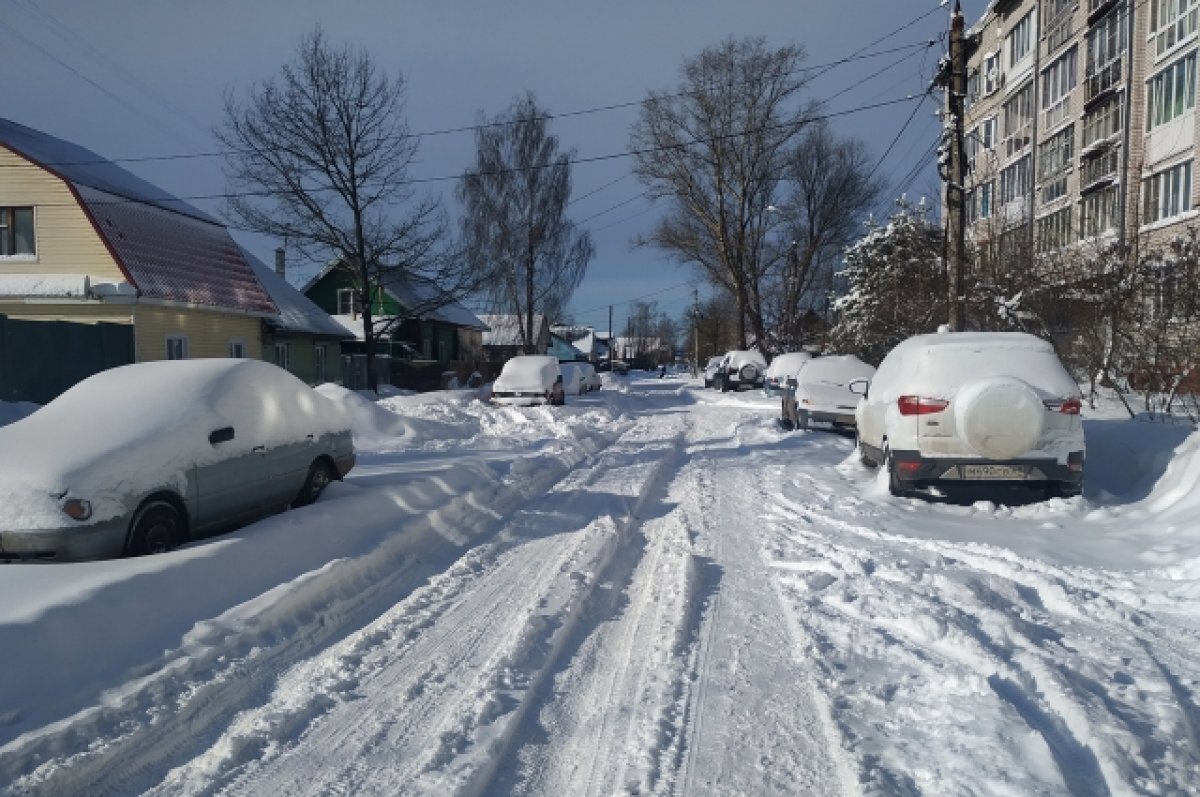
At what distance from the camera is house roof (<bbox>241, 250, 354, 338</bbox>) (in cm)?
3041

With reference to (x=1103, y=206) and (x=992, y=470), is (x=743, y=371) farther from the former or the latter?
(x=992, y=470)

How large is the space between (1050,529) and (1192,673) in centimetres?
333

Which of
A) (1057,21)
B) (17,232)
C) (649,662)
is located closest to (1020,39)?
(1057,21)

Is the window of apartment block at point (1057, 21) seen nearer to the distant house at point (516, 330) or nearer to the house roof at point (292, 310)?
the distant house at point (516, 330)

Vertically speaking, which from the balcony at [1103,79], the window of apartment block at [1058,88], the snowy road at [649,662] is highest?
the window of apartment block at [1058,88]

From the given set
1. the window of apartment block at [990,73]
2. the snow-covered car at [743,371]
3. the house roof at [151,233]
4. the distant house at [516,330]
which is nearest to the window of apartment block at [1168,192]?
the snow-covered car at [743,371]

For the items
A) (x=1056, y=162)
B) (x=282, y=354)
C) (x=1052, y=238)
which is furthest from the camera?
(x=1056, y=162)

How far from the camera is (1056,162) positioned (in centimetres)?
3641

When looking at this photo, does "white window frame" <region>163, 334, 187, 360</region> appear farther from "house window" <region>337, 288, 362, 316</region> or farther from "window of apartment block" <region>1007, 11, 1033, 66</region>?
"window of apartment block" <region>1007, 11, 1033, 66</region>

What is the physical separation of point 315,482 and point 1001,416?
698 cm

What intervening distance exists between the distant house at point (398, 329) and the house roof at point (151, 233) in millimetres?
9589

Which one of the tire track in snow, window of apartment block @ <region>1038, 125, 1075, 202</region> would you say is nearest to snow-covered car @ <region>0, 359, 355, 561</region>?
the tire track in snow

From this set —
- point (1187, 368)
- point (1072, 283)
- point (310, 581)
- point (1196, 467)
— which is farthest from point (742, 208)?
point (310, 581)

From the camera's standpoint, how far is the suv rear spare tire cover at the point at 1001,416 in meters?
7.61
